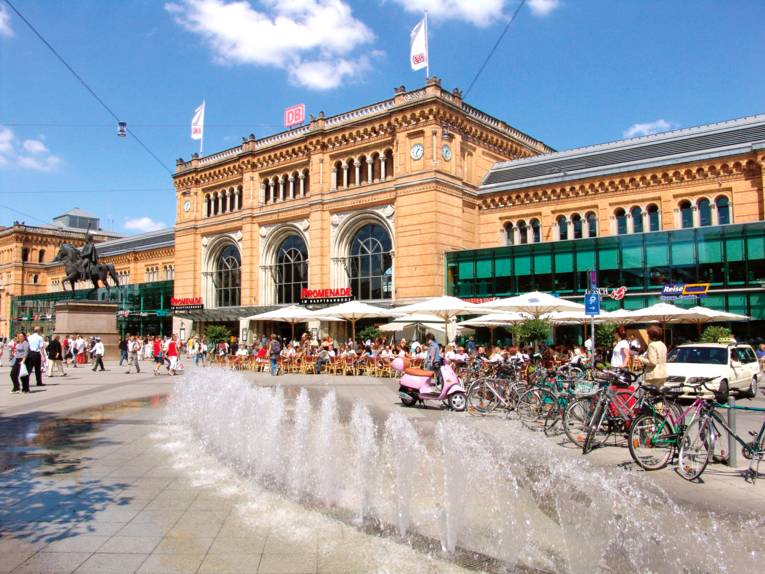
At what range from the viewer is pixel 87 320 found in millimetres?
32656

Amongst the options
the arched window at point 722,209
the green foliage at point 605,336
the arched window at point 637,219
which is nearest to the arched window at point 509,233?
the arched window at point 637,219

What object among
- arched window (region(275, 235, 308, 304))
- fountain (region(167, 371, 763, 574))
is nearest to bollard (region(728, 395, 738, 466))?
fountain (region(167, 371, 763, 574))

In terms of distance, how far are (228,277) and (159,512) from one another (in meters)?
43.6

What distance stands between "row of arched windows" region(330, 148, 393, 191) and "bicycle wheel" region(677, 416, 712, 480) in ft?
101

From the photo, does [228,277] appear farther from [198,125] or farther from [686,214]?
[686,214]

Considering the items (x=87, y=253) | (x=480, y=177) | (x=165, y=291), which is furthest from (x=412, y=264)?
(x=165, y=291)

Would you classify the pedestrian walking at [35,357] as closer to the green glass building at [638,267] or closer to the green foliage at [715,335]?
the green glass building at [638,267]

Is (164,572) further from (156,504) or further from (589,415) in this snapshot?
(589,415)

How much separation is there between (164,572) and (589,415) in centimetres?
733

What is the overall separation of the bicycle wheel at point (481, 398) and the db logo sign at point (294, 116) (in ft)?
111

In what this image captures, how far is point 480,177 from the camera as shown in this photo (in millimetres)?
38312

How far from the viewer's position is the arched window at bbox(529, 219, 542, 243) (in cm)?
3553

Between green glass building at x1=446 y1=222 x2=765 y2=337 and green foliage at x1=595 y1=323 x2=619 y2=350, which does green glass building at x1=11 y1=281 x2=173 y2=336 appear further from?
Result: green foliage at x1=595 y1=323 x2=619 y2=350

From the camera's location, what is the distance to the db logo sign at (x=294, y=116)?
143ft
